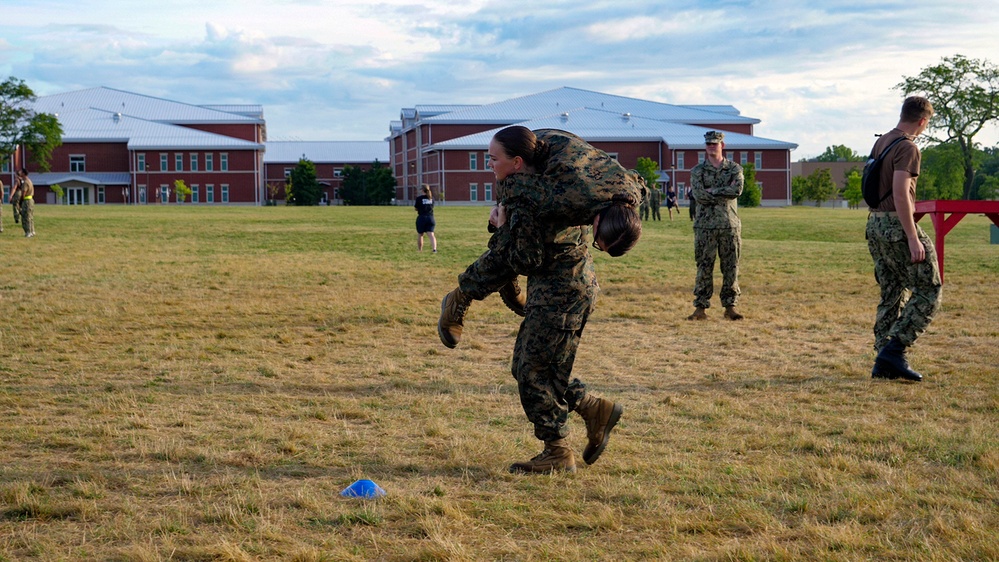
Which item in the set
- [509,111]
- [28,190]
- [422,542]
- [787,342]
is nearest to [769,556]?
[422,542]

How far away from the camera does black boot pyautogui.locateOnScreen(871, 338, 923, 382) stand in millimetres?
8109

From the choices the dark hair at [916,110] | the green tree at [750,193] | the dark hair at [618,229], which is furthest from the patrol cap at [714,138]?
the green tree at [750,193]

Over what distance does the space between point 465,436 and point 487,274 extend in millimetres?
1445

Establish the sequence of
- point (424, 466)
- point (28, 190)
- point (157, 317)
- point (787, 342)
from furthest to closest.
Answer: point (28, 190)
point (157, 317)
point (787, 342)
point (424, 466)

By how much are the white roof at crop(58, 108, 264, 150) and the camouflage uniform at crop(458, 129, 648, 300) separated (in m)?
99.8

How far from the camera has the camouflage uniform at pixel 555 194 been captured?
16.4 feet

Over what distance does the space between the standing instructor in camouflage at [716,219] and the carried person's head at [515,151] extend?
6535 millimetres

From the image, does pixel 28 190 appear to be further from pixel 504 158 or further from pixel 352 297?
pixel 504 158

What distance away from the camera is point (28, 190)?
30.4 meters

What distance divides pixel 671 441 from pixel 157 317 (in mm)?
8181

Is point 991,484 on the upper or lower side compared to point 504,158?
lower

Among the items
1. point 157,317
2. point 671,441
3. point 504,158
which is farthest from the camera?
point 157,317

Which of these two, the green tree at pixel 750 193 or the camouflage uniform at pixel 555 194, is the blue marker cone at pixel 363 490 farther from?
the green tree at pixel 750 193

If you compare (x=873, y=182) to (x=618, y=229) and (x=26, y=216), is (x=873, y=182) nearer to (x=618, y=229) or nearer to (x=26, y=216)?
(x=618, y=229)
